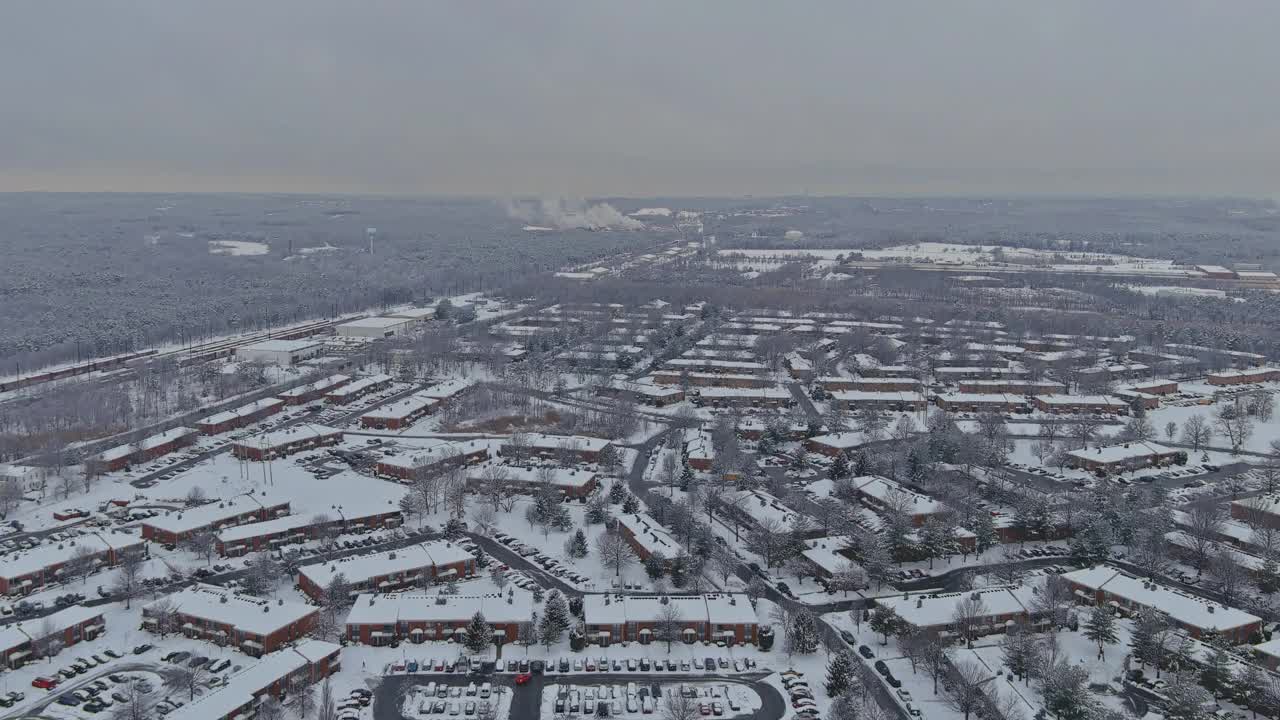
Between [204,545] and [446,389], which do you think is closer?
[204,545]

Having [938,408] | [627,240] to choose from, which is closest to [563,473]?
[938,408]

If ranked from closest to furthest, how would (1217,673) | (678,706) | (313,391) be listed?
(678,706)
(1217,673)
(313,391)

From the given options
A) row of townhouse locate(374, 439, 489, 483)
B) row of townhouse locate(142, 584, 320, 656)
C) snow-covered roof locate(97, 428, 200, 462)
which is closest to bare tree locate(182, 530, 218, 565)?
row of townhouse locate(142, 584, 320, 656)

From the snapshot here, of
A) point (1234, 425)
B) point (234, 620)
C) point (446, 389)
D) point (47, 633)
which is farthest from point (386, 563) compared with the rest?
point (1234, 425)

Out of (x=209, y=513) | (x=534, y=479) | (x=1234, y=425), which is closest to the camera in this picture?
(x=209, y=513)

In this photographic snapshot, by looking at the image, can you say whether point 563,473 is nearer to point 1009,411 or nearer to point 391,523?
point 391,523

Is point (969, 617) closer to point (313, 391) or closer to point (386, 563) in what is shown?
point (386, 563)

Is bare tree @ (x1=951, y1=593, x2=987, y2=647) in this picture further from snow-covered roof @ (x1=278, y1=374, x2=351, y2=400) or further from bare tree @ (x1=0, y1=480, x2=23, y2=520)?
snow-covered roof @ (x1=278, y1=374, x2=351, y2=400)

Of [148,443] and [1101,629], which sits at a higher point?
[148,443]
